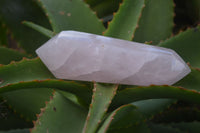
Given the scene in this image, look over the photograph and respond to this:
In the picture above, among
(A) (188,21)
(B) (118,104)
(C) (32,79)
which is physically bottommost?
(A) (188,21)

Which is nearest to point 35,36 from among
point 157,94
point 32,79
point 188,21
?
point 32,79

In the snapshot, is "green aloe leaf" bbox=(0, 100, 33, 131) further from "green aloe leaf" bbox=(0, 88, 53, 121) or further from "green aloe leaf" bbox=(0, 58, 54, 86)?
"green aloe leaf" bbox=(0, 58, 54, 86)

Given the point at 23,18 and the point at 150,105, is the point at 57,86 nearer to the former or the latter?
the point at 150,105

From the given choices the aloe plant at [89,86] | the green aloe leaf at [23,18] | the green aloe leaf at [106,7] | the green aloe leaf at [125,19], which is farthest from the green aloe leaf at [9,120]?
the green aloe leaf at [106,7]

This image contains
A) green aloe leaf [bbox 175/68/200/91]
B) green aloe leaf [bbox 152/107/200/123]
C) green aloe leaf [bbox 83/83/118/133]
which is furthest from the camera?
green aloe leaf [bbox 152/107/200/123]

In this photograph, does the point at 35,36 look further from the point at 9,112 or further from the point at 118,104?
the point at 118,104

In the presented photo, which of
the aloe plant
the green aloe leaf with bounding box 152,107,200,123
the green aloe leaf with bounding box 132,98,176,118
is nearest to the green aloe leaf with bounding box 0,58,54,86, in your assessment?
the aloe plant
